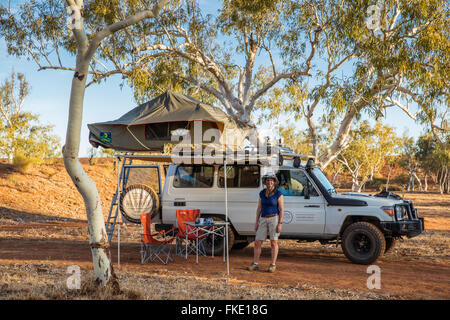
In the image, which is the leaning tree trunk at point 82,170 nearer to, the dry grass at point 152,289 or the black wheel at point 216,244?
the dry grass at point 152,289

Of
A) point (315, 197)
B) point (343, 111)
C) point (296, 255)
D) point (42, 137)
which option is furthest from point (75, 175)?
point (42, 137)

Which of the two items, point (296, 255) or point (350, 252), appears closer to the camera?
point (350, 252)

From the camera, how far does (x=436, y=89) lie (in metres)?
12.8

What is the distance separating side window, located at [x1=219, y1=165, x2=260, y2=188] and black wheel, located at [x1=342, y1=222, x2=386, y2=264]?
7.04ft

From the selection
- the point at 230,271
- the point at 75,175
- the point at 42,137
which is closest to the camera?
the point at 75,175

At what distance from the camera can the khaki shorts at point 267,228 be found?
808 centimetres

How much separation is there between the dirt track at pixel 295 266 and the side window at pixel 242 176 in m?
1.59

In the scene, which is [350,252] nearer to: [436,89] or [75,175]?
[75,175]

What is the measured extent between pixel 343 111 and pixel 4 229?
11273mm

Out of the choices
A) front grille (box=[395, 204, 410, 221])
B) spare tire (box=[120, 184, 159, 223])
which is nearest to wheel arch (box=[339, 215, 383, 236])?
front grille (box=[395, 204, 410, 221])

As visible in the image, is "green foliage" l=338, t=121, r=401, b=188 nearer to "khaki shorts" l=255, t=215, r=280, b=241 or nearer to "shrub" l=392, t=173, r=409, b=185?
"khaki shorts" l=255, t=215, r=280, b=241

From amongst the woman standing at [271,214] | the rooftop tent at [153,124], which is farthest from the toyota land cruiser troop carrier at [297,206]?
the rooftop tent at [153,124]

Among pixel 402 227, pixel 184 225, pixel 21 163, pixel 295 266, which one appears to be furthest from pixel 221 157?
pixel 21 163

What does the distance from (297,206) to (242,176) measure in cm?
136
